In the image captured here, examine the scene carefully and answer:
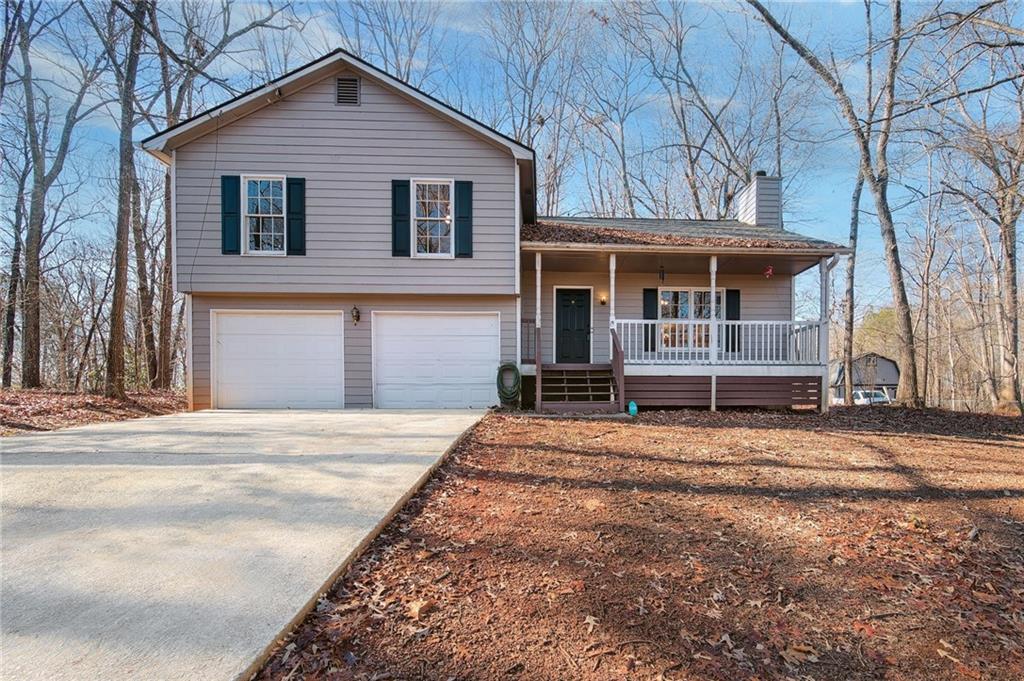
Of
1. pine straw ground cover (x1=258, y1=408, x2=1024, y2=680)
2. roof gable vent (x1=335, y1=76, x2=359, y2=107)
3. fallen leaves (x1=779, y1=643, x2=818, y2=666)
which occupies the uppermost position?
roof gable vent (x1=335, y1=76, x2=359, y2=107)

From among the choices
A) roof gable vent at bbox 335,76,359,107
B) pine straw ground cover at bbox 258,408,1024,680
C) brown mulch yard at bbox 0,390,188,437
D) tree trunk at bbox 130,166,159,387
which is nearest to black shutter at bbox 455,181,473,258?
roof gable vent at bbox 335,76,359,107

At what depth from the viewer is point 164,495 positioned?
358 cm

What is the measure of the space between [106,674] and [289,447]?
350 centimetres

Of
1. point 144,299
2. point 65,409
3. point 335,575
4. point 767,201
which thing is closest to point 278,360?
point 65,409

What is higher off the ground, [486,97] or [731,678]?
[486,97]

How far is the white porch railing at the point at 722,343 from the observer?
9.22 metres

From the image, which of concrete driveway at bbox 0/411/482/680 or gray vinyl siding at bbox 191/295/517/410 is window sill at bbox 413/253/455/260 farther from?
concrete driveway at bbox 0/411/482/680

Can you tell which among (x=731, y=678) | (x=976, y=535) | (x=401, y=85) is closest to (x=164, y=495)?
(x=731, y=678)

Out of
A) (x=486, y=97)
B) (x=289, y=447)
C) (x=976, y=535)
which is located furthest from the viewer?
(x=486, y=97)

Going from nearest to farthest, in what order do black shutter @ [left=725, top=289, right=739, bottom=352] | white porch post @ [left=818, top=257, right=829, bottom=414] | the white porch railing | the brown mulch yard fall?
the brown mulch yard, white porch post @ [left=818, top=257, right=829, bottom=414], the white porch railing, black shutter @ [left=725, top=289, right=739, bottom=352]

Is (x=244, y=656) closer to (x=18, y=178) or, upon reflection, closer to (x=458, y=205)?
(x=458, y=205)

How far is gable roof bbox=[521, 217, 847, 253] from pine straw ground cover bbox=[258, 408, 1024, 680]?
5431 millimetres

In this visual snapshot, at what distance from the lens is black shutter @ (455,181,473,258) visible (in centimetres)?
890

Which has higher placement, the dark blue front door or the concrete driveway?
the dark blue front door
